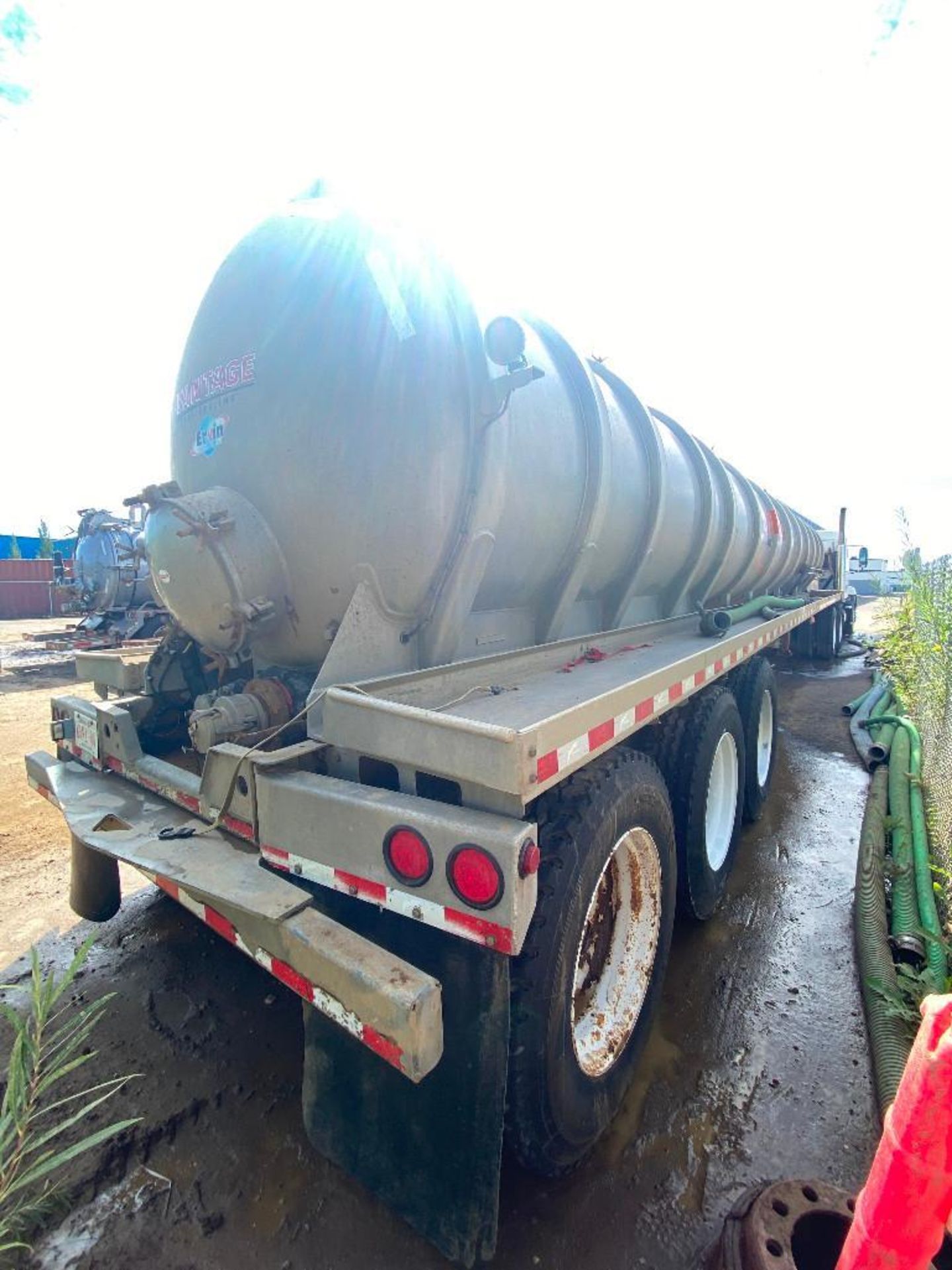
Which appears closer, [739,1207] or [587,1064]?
[739,1207]

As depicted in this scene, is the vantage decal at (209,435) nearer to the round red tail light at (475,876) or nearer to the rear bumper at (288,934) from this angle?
the rear bumper at (288,934)

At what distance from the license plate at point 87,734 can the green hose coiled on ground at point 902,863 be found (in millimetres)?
4058

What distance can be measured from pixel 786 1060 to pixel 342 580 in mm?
2675

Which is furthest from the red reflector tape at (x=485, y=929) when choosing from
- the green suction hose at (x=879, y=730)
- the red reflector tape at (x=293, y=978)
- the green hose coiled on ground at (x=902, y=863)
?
the green suction hose at (x=879, y=730)

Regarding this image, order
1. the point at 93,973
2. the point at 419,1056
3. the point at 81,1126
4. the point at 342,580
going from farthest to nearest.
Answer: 1. the point at 93,973
2. the point at 342,580
3. the point at 81,1126
4. the point at 419,1056

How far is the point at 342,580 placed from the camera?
248 cm

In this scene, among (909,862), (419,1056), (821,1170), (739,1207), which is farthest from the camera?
(909,862)

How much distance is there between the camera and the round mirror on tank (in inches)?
89.3

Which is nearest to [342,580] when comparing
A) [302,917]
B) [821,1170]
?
[302,917]

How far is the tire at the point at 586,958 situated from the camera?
186 cm

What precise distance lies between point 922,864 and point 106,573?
15120 millimetres

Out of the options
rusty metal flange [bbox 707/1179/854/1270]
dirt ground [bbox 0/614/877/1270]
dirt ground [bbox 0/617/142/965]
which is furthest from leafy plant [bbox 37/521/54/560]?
rusty metal flange [bbox 707/1179/854/1270]

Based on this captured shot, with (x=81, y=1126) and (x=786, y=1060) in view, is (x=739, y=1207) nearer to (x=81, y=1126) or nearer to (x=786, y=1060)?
(x=786, y=1060)

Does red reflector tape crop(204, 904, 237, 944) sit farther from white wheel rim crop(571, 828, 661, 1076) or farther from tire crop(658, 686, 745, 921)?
tire crop(658, 686, 745, 921)
